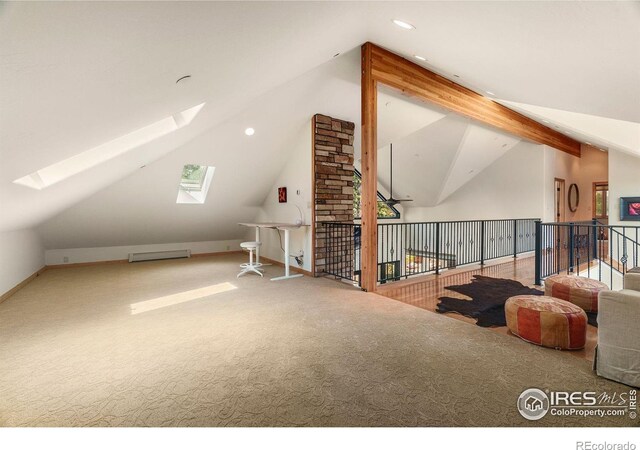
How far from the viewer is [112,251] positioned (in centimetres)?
675

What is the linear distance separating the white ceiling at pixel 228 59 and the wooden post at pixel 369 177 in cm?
52

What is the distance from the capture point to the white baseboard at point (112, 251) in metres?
6.23

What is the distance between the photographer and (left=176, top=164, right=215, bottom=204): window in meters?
6.26

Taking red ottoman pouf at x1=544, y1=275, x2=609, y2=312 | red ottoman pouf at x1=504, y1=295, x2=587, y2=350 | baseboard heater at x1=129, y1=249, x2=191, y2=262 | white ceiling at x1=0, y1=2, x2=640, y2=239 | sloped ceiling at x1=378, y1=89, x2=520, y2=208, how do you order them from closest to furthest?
white ceiling at x1=0, y1=2, x2=640, y2=239
red ottoman pouf at x1=504, y1=295, x2=587, y2=350
red ottoman pouf at x1=544, y1=275, x2=609, y2=312
sloped ceiling at x1=378, y1=89, x2=520, y2=208
baseboard heater at x1=129, y1=249, x2=191, y2=262

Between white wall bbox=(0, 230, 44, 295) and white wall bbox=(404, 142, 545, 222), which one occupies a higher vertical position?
white wall bbox=(404, 142, 545, 222)

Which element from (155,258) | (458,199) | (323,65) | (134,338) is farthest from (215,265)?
(458,199)

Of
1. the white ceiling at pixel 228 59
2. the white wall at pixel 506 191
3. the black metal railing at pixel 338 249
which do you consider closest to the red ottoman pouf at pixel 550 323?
the white ceiling at pixel 228 59

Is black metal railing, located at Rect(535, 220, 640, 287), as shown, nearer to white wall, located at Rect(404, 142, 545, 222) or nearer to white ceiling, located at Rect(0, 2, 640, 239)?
white wall, located at Rect(404, 142, 545, 222)

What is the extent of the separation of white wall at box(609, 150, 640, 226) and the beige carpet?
264 inches

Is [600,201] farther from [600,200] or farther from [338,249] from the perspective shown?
[338,249]

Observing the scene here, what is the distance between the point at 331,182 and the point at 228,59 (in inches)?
130

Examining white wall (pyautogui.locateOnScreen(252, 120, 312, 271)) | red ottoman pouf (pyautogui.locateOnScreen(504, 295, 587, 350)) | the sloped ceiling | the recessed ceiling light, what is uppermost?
the recessed ceiling light

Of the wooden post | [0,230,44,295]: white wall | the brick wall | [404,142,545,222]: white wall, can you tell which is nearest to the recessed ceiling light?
the wooden post

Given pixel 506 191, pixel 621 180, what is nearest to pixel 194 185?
pixel 506 191
